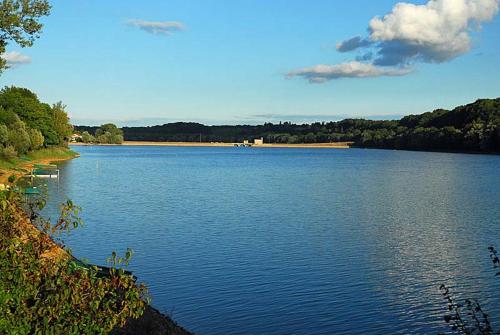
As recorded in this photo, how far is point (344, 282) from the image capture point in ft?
93.1

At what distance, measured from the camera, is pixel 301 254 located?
3500cm

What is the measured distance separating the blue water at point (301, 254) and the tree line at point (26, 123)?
1137 inches

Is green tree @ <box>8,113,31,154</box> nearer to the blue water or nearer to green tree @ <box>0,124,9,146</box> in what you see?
green tree @ <box>0,124,9,146</box>

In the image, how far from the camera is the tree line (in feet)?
319

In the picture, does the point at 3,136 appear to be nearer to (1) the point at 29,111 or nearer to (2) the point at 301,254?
(1) the point at 29,111

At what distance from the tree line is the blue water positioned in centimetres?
2887

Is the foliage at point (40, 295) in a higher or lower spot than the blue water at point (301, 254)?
higher

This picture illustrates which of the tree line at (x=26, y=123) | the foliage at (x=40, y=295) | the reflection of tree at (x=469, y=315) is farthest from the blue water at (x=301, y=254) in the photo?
the tree line at (x=26, y=123)

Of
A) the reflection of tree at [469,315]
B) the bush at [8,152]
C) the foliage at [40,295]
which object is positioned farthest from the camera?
the bush at [8,152]

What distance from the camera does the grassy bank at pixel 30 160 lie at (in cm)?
7931

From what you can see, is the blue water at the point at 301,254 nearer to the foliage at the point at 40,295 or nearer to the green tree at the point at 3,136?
the foliage at the point at 40,295

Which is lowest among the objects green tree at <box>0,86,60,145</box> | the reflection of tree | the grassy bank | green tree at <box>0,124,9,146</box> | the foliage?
the grassy bank

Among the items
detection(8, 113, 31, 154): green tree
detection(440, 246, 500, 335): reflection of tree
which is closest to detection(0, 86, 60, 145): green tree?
detection(8, 113, 31, 154): green tree

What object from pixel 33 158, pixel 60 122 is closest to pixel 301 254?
pixel 33 158
